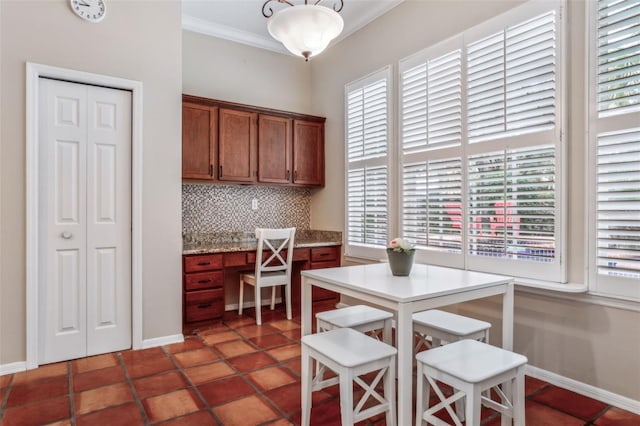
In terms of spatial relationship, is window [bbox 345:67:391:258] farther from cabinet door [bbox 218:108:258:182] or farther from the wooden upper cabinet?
Answer: cabinet door [bbox 218:108:258:182]

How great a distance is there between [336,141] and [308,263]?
1518mm

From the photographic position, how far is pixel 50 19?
2779mm

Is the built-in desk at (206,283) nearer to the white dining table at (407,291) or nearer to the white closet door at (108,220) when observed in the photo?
the white closet door at (108,220)

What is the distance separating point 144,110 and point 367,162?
2.20 metres

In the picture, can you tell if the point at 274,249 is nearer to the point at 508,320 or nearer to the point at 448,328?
the point at 448,328

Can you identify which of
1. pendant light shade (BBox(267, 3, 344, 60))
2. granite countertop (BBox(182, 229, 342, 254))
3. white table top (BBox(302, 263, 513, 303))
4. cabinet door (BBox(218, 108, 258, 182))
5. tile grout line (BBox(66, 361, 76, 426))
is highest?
pendant light shade (BBox(267, 3, 344, 60))

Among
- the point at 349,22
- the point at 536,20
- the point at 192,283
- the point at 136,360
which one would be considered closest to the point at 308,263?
the point at 192,283

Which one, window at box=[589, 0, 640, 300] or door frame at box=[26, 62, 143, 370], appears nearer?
window at box=[589, 0, 640, 300]

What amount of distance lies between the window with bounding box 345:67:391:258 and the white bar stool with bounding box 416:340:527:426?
2.05 metres

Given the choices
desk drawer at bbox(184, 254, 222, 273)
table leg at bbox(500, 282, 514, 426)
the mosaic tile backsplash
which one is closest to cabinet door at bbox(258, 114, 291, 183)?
the mosaic tile backsplash

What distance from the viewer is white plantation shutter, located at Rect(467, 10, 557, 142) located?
8.17ft

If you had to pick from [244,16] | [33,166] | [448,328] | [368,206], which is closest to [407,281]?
[448,328]

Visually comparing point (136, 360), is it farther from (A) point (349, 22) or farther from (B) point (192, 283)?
(A) point (349, 22)

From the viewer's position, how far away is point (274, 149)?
4.45 m
